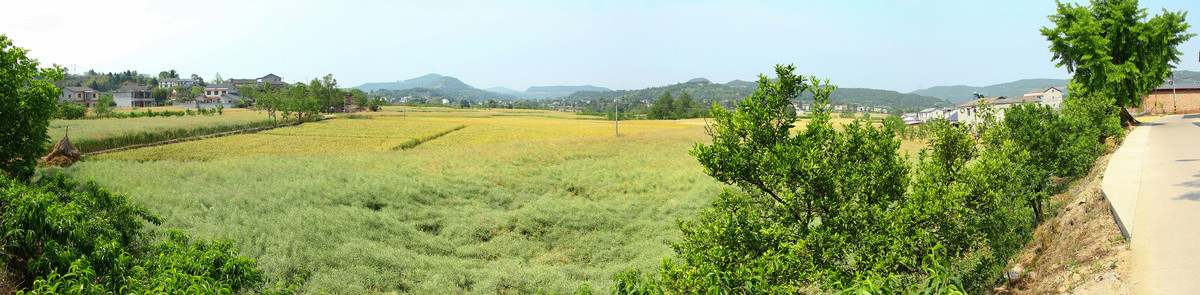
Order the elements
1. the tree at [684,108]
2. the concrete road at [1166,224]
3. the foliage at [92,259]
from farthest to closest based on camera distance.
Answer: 1. the tree at [684,108]
2. the foliage at [92,259]
3. the concrete road at [1166,224]

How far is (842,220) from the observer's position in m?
7.26

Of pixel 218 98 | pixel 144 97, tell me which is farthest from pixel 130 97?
pixel 218 98

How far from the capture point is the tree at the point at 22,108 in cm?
1215

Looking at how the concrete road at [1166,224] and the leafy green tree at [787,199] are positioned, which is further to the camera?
the leafy green tree at [787,199]

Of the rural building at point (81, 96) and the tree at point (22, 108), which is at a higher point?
the rural building at point (81, 96)

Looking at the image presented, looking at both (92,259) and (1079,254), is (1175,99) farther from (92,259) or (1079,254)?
(92,259)

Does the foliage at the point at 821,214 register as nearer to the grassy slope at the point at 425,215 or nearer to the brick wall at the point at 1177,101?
the grassy slope at the point at 425,215

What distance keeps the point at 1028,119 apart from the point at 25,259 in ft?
67.1

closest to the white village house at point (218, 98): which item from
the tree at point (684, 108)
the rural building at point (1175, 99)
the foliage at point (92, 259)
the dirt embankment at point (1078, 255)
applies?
the tree at point (684, 108)

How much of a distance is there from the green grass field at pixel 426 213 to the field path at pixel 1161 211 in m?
8.33

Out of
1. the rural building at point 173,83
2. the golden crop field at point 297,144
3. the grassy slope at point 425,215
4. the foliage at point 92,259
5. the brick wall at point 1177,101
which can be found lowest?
the grassy slope at point 425,215

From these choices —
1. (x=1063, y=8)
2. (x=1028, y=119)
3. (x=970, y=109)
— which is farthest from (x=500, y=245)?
(x=970, y=109)

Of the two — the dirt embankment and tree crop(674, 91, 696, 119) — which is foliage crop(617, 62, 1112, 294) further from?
tree crop(674, 91, 696, 119)

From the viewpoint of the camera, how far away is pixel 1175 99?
147 ft
